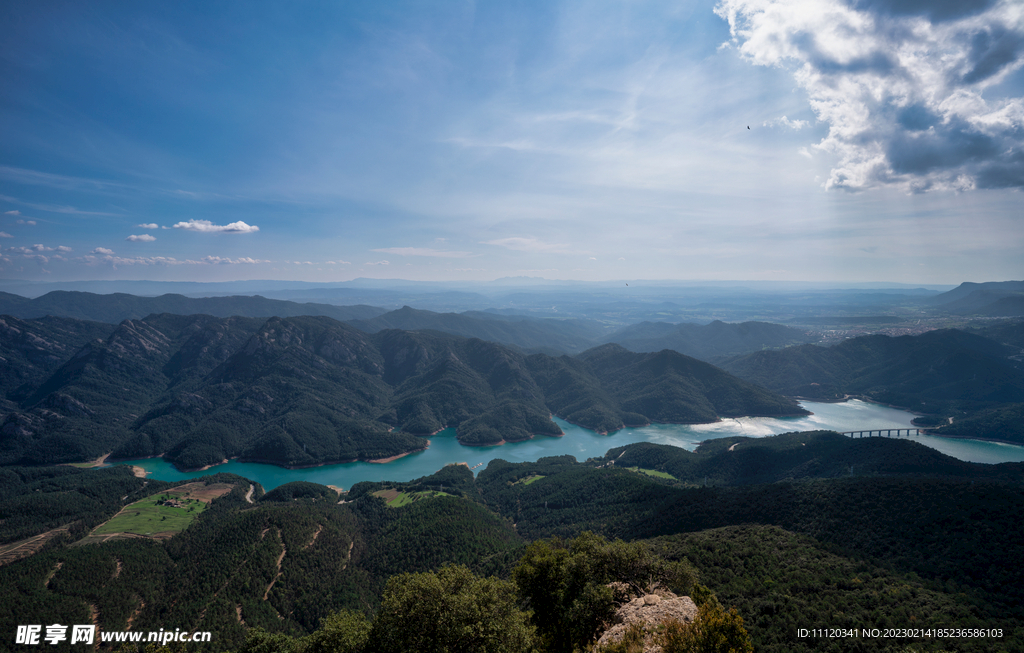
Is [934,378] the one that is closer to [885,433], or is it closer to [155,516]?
[885,433]

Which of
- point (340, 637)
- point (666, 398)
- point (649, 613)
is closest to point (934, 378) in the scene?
point (666, 398)

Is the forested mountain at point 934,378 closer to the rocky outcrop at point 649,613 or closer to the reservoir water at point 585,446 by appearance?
the reservoir water at point 585,446

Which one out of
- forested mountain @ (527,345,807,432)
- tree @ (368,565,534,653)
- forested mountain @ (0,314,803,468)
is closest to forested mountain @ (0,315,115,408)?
forested mountain @ (0,314,803,468)

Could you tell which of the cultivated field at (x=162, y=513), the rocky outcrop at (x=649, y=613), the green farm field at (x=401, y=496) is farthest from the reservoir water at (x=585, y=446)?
the rocky outcrop at (x=649, y=613)

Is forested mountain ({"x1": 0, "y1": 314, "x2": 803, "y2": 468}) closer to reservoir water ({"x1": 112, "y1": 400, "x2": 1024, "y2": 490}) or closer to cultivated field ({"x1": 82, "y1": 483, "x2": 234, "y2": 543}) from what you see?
reservoir water ({"x1": 112, "y1": 400, "x2": 1024, "y2": 490})

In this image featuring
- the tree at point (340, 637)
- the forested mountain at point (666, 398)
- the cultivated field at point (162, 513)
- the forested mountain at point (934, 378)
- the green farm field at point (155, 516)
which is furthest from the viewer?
the forested mountain at point (666, 398)
